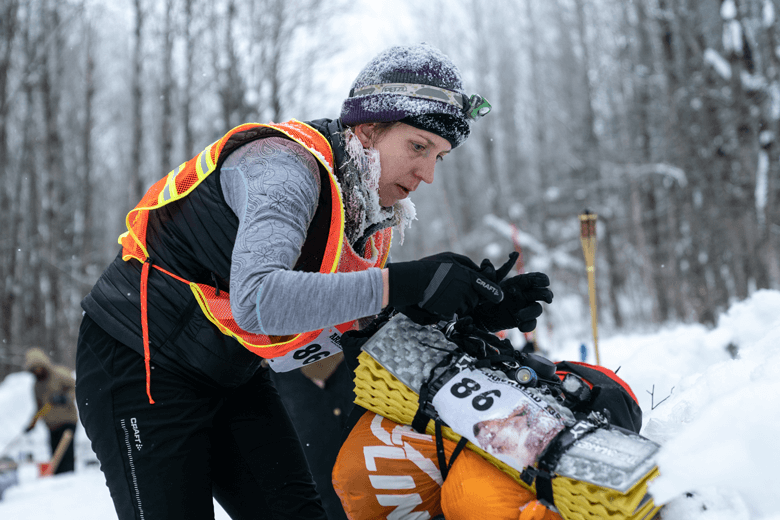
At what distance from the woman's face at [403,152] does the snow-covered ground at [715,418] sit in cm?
93

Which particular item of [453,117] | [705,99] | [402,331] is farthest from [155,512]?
[705,99]

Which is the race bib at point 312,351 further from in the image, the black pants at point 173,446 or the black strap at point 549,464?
the black strap at point 549,464

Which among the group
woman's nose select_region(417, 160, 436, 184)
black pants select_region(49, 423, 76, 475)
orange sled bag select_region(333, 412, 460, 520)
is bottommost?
black pants select_region(49, 423, 76, 475)

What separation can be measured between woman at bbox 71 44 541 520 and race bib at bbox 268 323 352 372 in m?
0.15

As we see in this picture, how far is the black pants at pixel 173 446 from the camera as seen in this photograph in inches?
61.4

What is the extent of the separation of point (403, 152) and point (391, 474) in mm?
912

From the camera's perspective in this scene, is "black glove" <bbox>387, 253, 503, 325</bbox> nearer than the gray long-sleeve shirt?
No

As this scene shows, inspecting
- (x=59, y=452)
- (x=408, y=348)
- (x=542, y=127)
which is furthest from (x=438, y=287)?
(x=542, y=127)

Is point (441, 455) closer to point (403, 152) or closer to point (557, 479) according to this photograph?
point (557, 479)

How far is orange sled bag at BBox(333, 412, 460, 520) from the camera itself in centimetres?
159

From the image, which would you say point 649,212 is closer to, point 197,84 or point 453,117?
point 197,84

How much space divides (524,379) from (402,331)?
0.36m

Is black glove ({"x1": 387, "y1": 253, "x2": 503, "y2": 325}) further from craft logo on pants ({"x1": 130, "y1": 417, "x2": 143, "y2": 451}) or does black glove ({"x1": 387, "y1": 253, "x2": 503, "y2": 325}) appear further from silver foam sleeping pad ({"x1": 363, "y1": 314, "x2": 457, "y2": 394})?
craft logo on pants ({"x1": 130, "y1": 417, "x2": 143, "y2": 451})

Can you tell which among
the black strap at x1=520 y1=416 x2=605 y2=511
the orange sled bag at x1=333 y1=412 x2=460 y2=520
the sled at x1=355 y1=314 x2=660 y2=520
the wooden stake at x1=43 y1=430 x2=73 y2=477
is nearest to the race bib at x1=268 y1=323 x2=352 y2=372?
the sled at x1=355 y1=314 x2=660 y2=520
